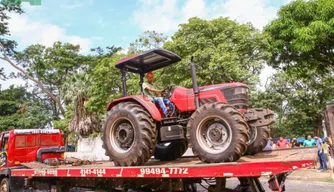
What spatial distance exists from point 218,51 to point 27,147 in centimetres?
1154

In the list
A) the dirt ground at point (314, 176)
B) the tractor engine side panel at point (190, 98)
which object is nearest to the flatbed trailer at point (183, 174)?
the tractor engine side panel at point (190, 98)

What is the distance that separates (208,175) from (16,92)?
1379 inches

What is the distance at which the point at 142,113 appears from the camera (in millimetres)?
5715

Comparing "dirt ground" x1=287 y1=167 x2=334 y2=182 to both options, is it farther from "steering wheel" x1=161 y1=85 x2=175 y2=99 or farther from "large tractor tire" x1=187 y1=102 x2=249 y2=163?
"large tractor tire" x1=187 y1=102 x2=249 y2=163

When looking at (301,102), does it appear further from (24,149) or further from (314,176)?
(24,149)

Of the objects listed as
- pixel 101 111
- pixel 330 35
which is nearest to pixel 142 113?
pixel 330 35

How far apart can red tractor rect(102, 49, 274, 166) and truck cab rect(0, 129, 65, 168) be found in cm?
444

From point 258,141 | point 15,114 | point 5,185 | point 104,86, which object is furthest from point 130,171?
point 15,114

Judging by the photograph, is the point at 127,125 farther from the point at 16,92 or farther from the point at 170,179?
the point at 16,92

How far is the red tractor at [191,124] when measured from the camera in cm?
480

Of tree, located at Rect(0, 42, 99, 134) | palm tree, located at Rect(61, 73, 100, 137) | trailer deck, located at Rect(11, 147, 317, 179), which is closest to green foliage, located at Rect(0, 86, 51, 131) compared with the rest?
tree, located at Rect(0, 42, 99, 134)

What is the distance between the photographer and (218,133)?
4953 mm

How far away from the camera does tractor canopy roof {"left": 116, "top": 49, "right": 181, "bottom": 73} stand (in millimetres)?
6344

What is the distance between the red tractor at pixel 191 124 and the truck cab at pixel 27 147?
4.44 m
